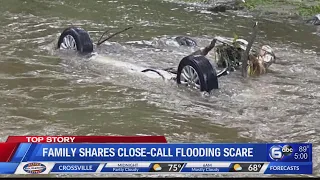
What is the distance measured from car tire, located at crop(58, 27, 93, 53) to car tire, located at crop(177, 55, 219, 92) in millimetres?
2541

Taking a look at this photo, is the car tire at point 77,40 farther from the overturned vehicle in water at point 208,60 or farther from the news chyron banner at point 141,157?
the news chyron banner at point 141,157

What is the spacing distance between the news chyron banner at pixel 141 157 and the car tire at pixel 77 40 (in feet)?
18.2

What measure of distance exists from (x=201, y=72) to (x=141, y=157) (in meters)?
3.55

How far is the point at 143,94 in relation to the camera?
283 inches

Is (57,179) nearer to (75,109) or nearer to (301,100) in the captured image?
(75,109)

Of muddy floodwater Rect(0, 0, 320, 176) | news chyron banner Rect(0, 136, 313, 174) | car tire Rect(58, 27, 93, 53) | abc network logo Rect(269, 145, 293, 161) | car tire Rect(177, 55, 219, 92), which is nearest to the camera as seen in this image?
news chyron banner Rect(0, 136, 313, 174)

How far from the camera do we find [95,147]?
3635 mm

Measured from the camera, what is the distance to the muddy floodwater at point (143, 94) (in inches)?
229

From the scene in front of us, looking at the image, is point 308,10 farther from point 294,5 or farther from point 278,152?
point 278,152

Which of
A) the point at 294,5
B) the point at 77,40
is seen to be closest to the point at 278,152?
the point at 77,40

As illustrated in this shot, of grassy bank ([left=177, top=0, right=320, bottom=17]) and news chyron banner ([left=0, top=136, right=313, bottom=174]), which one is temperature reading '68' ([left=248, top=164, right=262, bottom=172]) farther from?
grassy bank ([left=177, top=0, right=320, bottom=17])

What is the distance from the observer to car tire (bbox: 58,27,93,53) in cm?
905

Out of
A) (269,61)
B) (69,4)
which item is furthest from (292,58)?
(69,4)

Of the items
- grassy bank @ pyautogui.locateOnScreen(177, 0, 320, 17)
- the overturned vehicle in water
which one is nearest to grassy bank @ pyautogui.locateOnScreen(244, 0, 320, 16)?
grassy bank @ pyautogui.locateOnScreen(177, 0, 320, 17)
